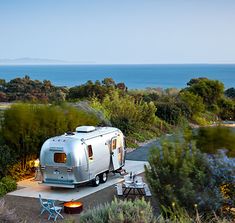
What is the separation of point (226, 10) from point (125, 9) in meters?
8.07

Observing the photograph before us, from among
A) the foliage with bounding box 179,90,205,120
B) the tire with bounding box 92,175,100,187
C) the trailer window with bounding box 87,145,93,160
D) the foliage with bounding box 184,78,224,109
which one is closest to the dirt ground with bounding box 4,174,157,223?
the tire with bounding box 92,175,100,187

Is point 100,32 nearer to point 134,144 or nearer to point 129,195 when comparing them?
point 134,144

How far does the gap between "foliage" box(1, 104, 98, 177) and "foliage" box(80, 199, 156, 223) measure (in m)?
8.15

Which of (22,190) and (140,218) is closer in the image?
(140,218)

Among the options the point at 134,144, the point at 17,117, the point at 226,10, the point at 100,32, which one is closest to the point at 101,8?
the point at 226,10

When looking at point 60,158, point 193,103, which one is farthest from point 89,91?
point 60,158

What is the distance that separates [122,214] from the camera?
773 cm

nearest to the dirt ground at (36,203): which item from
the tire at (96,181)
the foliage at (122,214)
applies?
the tire at (96,181)

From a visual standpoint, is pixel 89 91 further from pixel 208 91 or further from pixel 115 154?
pixel 115 154

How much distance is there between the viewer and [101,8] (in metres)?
39.2

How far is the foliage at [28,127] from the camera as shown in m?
16.3

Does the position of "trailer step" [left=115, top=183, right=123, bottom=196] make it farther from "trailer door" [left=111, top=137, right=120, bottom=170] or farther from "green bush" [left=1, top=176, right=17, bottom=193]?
"green bush" [left=1, top=176, right=17, bottom=193]

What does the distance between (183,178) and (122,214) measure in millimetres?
2795

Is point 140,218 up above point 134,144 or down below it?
above
